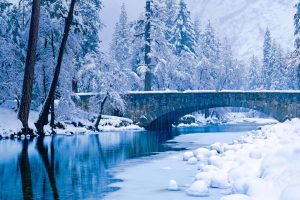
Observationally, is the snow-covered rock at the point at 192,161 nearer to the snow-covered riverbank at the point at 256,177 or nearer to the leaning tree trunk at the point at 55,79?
the snow-covered riverbank at the point at 256,177

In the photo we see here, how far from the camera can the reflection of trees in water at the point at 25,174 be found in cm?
948

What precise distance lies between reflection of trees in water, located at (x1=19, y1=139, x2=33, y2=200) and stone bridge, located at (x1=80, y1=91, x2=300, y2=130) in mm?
19891

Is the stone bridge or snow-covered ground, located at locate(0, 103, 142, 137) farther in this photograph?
the stone bridge

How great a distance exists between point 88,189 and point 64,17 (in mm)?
17959

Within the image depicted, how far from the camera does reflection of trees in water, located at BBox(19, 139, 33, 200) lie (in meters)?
9.48

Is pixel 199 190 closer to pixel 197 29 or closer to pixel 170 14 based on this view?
pixel 170 14

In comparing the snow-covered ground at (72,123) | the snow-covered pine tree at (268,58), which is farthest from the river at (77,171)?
the snow-covered pine tree at (268,58)

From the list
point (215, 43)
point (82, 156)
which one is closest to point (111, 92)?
point (82, 156)

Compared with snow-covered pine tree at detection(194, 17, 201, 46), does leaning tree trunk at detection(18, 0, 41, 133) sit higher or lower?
lower

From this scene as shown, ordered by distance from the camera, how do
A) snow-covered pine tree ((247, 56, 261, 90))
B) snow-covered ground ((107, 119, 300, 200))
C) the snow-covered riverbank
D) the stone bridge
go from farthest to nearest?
snow-covered pine tree ((247, 56, 261, 90)) < the stone bridge < snow-covered ground ((107, 119, 300, 200)) < the snow-covered riverbank

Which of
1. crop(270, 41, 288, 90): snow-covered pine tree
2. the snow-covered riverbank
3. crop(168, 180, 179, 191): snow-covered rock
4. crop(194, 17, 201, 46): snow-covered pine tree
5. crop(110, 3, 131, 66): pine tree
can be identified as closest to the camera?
the snow-covered riverbank

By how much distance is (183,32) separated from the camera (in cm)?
5775

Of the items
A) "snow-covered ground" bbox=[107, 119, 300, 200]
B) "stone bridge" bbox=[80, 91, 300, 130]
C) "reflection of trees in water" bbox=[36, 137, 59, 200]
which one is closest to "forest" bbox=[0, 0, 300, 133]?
"stone bridge" bbox=[80, 91, 300, 130]

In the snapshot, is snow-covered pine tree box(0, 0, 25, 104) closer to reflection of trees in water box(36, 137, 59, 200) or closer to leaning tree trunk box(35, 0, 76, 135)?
leaning tree trunk box(35, 0, 76, 135)
